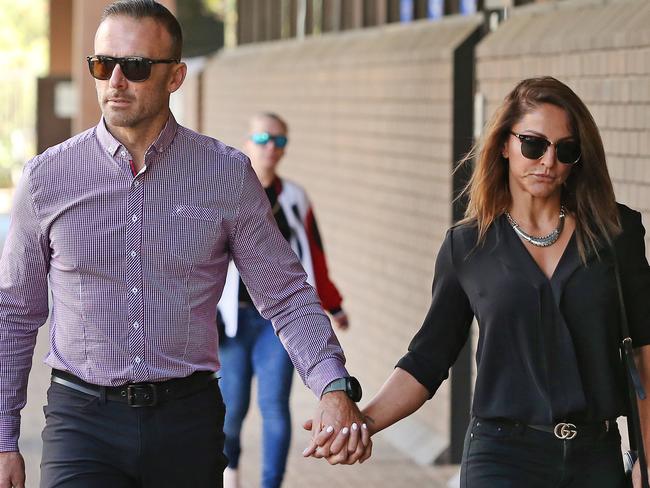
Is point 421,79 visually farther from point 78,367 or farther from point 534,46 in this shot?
point 78,367

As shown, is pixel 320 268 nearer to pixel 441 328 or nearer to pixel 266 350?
pixel 266 350

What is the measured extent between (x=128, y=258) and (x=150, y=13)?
2.30ft

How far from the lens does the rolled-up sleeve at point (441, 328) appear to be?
13.6 ft

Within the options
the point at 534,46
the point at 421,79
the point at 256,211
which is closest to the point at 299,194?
the point at 534,46

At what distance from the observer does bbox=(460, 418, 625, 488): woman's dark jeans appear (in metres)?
3.84

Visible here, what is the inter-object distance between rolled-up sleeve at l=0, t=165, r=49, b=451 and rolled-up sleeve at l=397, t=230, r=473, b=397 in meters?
1.08

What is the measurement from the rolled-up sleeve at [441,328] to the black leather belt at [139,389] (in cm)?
65

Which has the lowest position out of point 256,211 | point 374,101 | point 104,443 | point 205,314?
point 104,443

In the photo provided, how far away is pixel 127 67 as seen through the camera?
4047 mm

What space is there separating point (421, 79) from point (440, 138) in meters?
0.60

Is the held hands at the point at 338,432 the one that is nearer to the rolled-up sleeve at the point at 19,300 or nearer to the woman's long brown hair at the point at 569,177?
the woman's long brown hair at the point at 569,177

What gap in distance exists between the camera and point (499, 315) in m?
3.96

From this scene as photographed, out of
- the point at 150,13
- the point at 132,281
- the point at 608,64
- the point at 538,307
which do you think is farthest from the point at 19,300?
the point at 608,64

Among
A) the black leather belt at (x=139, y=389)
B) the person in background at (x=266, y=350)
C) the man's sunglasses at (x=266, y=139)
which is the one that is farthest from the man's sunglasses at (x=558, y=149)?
the man's sunglasses at (x=266, y=139)
